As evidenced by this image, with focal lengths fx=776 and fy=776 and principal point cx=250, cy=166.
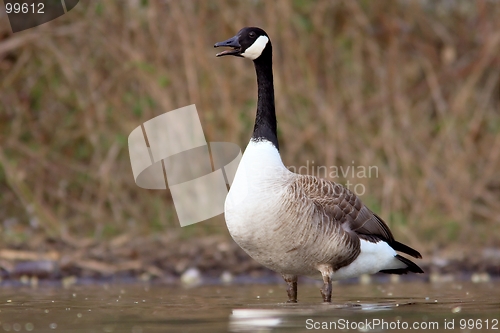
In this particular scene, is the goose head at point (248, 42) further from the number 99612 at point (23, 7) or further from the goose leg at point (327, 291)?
the number 99612 at point (23, 7)

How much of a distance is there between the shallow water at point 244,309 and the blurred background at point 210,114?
2.48m

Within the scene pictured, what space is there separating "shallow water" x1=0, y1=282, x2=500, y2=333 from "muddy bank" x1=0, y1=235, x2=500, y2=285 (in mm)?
760

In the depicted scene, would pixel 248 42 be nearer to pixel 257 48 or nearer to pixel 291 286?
Result: pixel 257 48

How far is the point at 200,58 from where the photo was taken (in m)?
9.90

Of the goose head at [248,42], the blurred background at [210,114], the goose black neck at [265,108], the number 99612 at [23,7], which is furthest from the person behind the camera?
the number 99612 at [23,7]

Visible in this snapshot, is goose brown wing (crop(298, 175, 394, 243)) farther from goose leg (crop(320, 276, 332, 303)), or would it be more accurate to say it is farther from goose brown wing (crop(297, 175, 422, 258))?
goose leg (crop(320, 276, 332, 303))

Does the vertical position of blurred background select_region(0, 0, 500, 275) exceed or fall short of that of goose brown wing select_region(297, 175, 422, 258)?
it exceeds it

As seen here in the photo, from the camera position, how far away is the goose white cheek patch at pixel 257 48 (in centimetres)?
625

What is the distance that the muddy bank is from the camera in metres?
7.77

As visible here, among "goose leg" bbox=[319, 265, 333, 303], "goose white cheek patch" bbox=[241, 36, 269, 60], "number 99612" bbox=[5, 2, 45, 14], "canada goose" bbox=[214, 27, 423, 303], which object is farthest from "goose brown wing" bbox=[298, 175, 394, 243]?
"number 99612" bbox=[5, 2, 45, 14]

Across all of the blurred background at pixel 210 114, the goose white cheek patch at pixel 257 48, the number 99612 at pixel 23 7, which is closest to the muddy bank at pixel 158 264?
the blurred background at pixel 210 114

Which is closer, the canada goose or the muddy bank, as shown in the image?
the canada goose

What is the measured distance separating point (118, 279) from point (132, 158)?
259 centimetres

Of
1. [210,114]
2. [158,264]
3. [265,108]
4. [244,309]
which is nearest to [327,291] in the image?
[244,309]
